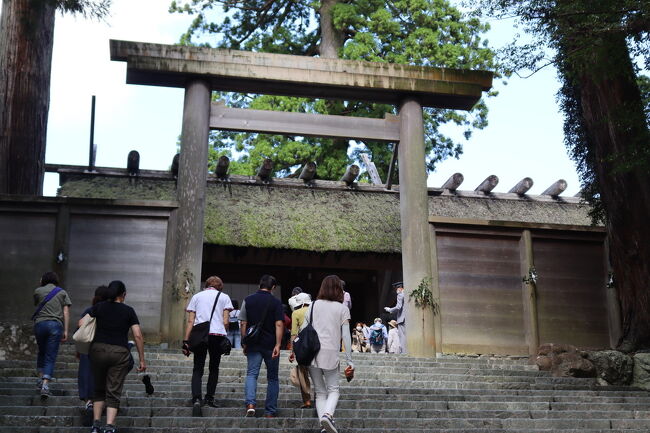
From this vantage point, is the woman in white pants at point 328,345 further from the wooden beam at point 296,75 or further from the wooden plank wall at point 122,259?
the wooden beam at point 296,75

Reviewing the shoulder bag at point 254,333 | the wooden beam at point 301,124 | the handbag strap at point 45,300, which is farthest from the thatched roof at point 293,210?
the shoulder bag at point 254,333

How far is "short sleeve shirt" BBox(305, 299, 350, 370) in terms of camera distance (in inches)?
284

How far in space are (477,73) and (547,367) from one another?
5.43 m

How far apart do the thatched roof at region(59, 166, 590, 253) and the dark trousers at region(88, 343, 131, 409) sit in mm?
10170

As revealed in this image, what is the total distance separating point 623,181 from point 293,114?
18.0ft

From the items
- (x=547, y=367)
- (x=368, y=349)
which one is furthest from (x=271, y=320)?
(x=368, y=349)

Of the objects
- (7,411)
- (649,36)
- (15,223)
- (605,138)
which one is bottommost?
(7,411)

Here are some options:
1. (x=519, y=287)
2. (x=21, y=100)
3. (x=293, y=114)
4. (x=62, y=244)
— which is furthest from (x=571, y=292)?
(x=21, y=100)

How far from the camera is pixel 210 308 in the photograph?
809cm

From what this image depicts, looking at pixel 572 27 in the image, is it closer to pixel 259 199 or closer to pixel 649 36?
pixel 649 36

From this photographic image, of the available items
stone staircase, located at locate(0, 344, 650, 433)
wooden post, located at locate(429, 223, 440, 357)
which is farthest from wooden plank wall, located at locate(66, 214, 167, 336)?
wooden post, located at locate(429, 223, 440, 357)

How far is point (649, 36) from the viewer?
11117 mm

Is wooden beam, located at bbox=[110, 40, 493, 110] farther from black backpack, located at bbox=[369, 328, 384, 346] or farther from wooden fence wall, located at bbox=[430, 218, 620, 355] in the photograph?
black backpack, located at bbox=[369, 328, 384, 346]

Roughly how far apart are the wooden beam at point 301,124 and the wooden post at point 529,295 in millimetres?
2854
